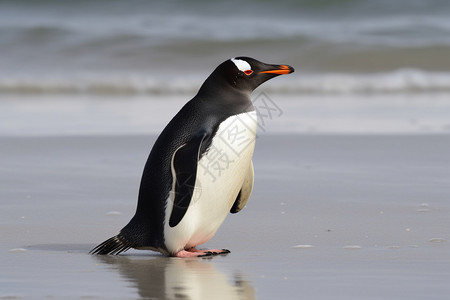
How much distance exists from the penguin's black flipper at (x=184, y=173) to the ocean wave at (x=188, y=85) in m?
8.35

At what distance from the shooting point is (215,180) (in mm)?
3705

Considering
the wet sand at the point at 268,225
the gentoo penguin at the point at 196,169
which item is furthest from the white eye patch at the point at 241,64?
the wet sand at the point at 268,225

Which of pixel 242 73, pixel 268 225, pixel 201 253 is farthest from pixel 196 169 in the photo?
pixel 268 225

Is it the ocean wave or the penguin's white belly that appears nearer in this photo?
the penguin's white belly

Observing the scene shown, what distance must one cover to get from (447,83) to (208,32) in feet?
20.3

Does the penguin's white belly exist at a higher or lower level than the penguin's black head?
lower

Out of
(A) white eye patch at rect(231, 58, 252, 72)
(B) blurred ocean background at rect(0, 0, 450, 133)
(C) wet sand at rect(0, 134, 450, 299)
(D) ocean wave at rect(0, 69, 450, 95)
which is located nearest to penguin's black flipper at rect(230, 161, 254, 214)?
(C) wet sand at rect(0, 134, 450, 299)

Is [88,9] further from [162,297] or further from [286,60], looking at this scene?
[162,297]

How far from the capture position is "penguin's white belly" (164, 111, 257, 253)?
363 centimetres

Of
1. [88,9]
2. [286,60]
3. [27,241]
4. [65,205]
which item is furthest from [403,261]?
[88,9]

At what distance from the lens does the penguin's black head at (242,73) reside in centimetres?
378

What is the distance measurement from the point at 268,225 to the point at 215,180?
2.31 feet

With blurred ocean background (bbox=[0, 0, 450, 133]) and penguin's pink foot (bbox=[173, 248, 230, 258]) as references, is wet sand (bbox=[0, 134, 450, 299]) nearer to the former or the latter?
penguin's pink foot (bbox=[173, 248, 230, 258])

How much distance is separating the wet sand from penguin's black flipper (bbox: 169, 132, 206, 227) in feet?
0.66
